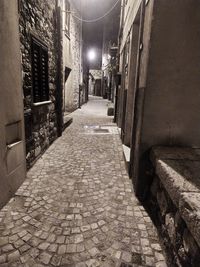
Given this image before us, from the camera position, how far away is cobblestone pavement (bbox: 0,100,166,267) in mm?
1509

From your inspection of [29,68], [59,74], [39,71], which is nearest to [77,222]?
[29,68]

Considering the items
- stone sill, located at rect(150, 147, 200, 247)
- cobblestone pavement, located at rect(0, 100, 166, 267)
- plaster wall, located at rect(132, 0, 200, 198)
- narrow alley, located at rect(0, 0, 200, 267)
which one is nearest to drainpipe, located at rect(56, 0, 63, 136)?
narrow alley, located at rect(0, 0, 200, 267)

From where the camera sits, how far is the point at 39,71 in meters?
3.44

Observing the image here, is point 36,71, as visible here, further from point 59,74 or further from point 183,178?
point 183,178

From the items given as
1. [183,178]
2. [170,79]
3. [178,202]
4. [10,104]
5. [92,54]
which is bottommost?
[178,202]

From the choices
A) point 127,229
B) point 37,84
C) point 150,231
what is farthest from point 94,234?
point 37,84

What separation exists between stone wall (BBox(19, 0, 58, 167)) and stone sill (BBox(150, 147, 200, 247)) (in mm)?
2152

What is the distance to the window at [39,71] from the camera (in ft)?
10.3

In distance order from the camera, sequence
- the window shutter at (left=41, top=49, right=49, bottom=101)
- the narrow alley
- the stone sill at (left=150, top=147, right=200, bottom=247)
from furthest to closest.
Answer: the window shutter at (left=41, top=49, right=49, bottom=101) → the narrow alley → the stone sill at (left=150, top=147, right=200, bottom=247)

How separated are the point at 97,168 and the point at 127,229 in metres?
1.47

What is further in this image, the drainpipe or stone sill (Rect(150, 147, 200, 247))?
the drainpipe

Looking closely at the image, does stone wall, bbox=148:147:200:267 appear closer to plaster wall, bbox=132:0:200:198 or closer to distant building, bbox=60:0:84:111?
plaster wall, bbox=132:0:200:198

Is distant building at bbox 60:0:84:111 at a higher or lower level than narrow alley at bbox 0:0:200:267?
higher

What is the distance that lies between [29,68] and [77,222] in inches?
98.3
